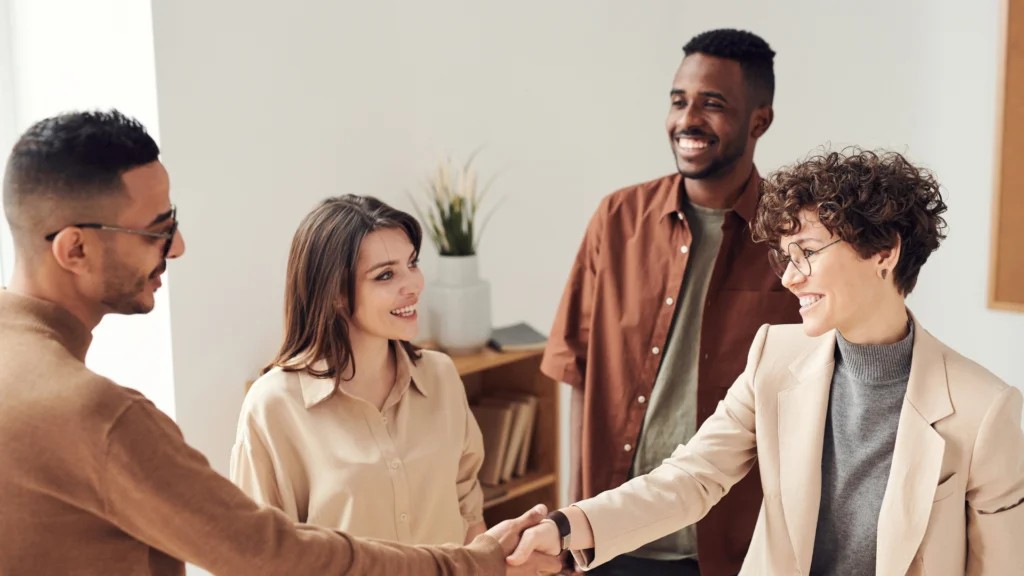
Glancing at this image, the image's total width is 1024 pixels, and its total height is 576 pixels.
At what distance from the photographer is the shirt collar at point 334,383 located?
212 centimetres

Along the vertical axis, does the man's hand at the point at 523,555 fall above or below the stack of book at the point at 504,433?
above

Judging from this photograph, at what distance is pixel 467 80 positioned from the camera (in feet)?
12.5

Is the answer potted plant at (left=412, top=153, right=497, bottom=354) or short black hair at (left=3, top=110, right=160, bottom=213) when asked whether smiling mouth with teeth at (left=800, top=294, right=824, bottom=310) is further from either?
potted plant at (left=412, top=153, right=497, bottom=354)

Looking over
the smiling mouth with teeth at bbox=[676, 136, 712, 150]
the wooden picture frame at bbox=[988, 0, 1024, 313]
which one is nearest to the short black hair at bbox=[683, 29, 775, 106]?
the smiling mouth with teeth at bbox=[676, 136, 712, 150]

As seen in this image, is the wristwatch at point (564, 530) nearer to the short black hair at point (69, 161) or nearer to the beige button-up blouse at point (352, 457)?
the beige button-up blouse at point (352, 457)

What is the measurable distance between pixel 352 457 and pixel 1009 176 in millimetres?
2216

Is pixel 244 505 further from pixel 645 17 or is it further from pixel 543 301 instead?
pixel 645 17

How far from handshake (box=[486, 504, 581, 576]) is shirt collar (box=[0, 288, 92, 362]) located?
0.94m

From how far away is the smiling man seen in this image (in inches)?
94.0

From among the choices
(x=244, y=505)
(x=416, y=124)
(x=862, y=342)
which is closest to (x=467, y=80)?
(x=416, y=124)

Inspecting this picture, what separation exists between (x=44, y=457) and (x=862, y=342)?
1.38 m

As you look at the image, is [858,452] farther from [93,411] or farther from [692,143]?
[93,411]

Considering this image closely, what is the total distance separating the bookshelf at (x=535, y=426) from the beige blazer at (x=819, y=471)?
4.83ft

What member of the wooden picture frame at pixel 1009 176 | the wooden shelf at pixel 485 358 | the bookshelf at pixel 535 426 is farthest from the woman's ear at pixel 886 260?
the bookshelf at pixel 535 426
